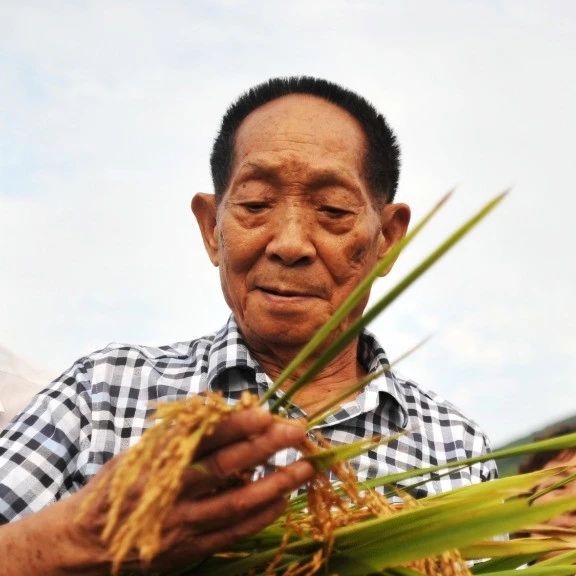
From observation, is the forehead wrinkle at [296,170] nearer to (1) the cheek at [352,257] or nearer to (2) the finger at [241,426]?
(1) the cheek at [352,257]

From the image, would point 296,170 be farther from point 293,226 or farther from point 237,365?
point 237,365

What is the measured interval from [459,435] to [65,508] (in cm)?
163

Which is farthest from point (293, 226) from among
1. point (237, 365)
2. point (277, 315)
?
point (237, 365)

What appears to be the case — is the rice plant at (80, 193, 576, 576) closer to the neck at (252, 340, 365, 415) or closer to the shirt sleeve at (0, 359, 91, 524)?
the shirt sleeve at (0, 359, 91, 524)

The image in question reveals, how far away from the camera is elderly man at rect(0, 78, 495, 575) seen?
2.15 metres

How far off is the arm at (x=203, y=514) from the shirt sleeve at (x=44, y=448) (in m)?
0.82

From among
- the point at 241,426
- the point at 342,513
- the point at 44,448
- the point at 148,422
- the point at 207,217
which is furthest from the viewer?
the point at 207,217

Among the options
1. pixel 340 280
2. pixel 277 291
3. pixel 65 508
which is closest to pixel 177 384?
pixel 277 291

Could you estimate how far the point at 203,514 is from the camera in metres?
1.07

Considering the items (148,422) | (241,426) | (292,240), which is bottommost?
(241,426)

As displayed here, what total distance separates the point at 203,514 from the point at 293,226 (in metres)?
1.30

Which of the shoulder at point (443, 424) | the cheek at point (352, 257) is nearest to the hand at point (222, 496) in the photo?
the cheek at point (352, 257)

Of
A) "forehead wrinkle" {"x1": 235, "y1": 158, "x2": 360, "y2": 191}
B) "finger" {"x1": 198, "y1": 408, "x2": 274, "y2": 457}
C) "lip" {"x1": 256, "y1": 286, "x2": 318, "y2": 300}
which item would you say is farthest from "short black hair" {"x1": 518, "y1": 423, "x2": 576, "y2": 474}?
"finger" {"x1": 198, "y1": 408, "x2": 274, "y2": 457}

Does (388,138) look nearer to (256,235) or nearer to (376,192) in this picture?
(376,192)
